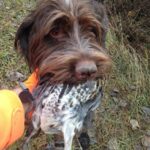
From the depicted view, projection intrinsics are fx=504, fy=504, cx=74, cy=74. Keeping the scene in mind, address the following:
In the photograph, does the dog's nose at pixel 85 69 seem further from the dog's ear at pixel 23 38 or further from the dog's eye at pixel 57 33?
the dog's ear at pixel 23 38

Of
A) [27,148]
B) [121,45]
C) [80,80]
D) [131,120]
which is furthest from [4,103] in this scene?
[121,45]

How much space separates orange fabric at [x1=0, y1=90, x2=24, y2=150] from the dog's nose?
1.45 feet

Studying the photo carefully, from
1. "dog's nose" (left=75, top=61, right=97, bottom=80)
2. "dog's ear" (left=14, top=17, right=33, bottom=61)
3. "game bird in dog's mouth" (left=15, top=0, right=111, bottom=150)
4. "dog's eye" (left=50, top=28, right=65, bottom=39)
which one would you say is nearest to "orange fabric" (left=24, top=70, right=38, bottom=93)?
"game bird in dog's mouth" (left=15, top=0, right=111, bottom=150)

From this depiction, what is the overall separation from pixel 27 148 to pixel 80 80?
1.14 m

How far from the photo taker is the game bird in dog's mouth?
10.8 feet

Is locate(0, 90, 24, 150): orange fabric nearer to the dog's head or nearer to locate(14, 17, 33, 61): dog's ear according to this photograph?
the dog's head

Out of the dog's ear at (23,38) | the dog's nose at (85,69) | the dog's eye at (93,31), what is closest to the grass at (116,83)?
the dog's ear at (23,38)

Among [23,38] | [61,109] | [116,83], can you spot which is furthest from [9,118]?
[116,83]

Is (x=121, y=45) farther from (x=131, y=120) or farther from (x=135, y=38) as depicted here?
(x=131, y=120)

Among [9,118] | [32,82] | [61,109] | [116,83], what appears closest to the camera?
[9,118]

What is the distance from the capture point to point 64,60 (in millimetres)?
3283

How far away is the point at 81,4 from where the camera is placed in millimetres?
3520

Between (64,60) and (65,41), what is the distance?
0.21 metres

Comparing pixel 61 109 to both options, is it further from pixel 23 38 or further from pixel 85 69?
pixel 23 38
